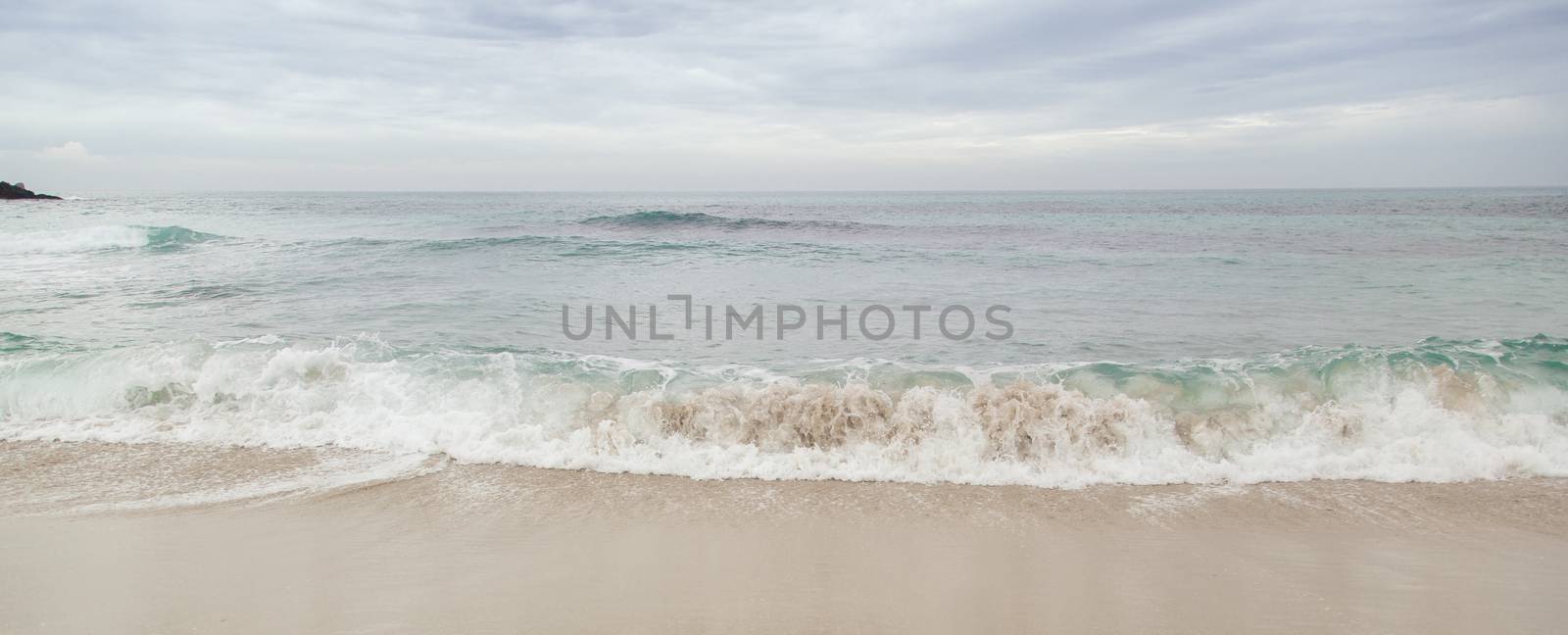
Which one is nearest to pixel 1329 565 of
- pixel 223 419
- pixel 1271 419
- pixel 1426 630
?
pixel 1426 630

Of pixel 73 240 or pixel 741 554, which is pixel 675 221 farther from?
pixel 741 554

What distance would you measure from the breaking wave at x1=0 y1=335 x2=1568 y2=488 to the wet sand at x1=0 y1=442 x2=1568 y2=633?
0.31 meters

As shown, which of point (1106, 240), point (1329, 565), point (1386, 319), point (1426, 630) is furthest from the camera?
point (1106, 240)

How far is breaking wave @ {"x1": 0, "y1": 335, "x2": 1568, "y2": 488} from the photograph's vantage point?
16.1ft

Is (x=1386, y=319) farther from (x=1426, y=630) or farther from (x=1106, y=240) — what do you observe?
(x=1106, y=240)

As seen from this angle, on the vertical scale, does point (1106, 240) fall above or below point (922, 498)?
above

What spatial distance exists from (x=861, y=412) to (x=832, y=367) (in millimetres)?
1545

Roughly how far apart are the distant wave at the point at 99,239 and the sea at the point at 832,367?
5.67 metres

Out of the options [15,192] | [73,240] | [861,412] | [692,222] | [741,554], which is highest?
[15,192]

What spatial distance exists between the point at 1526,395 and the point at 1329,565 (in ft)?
13.6

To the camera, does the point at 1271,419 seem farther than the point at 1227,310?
No

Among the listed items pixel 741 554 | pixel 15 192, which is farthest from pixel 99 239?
pixel 15 192

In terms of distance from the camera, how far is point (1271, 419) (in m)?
5.58

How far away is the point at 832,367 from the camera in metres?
7.07
